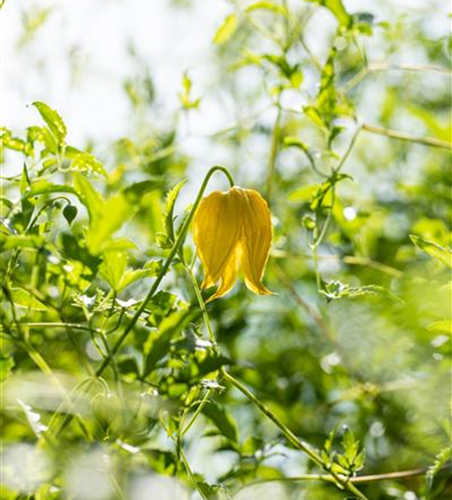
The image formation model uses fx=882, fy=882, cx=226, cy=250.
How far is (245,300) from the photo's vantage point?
1.45 meters

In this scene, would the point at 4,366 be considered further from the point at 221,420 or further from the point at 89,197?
the point at 221,420

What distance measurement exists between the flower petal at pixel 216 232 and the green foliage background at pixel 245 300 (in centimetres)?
3

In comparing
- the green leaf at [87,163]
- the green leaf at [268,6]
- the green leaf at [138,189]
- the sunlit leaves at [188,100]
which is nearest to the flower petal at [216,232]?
the green leaf at [87,163]

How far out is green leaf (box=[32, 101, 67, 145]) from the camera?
73cm

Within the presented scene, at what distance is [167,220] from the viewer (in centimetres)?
71

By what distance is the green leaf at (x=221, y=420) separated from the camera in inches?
33.2

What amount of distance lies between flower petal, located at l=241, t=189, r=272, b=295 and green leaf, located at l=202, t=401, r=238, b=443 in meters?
0.13

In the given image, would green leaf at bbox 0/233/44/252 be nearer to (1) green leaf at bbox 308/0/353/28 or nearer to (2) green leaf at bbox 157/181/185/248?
(2) green leaf at bbox 157/181/185/248

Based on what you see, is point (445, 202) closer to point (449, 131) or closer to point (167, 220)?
point (449, 131)

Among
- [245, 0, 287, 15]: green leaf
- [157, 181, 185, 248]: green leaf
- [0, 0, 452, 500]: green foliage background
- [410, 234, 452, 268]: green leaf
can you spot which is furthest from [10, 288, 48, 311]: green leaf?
[245, 0, 287, 15]: green leaf

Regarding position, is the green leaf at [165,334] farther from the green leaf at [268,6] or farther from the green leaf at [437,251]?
the green leaf at [268,6]

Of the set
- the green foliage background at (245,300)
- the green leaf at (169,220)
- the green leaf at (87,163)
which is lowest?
the green foliage background at (245,300)

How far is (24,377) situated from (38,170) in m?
0.26

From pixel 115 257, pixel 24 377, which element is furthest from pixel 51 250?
pixel 24 377
